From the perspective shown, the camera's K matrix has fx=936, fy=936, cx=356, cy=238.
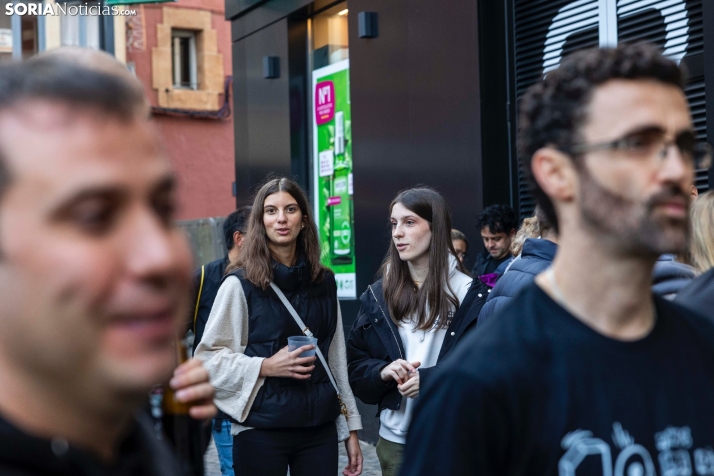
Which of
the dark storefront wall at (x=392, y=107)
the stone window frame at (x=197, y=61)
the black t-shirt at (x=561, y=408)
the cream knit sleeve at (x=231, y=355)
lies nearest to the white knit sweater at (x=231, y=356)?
the cream knit sleeve at (x=231, y=355)

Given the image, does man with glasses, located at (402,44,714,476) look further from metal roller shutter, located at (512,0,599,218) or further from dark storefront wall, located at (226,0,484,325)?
dark storefront wall, located at (226,0,484,325)

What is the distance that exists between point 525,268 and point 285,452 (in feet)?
5.00

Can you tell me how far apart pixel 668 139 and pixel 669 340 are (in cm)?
42

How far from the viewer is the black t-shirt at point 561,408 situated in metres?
1.75

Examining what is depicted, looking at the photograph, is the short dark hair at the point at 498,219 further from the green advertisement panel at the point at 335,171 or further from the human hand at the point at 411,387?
the human hand at the point at 411,387

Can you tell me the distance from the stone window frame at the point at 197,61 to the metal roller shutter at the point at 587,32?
15.5 m

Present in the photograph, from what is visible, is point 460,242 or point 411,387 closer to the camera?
point 411,387

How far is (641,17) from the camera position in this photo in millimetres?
7004

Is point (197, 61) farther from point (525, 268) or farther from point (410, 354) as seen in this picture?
point (525, 268)

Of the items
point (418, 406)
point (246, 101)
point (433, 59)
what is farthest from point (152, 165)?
point (246, 101)

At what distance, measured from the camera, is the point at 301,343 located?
468 cm

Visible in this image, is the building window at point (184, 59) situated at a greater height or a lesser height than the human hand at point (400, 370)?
greater

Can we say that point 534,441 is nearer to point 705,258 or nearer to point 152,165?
point 152,165

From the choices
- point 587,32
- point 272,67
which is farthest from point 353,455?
point 272,67
